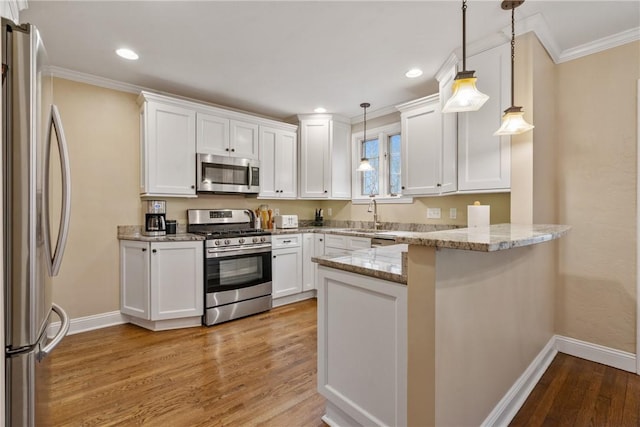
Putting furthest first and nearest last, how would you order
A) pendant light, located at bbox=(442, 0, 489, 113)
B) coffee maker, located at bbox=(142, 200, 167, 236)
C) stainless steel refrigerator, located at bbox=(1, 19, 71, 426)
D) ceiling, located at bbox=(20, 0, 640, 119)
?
coffee maker, located at bbox=(142, 200, 167, 236), ceiling, located at bbox=(20, 0, 640, 119), pendant light, located at bbox=(442, 0, 489, 113), stainless steel refrigerator, located at bbox=(1, 19, 71, 426)

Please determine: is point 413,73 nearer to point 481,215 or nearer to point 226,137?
point 481,215

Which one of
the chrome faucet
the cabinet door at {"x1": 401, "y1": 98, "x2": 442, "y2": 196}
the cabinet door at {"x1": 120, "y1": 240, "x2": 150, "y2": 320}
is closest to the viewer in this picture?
the cabinet door at {"x1": 120, "y1": 240, "x2": 150, "y2": 320}

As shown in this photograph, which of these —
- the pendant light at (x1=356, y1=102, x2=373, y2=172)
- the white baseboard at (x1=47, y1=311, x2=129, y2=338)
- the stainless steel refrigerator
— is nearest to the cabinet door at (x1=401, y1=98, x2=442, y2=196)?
the pendant light at (x1=356, y1=102, x2=373, y2=172)

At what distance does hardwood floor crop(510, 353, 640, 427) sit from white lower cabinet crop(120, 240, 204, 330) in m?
2.79

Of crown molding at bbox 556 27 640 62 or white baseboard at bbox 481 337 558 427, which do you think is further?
crown molding at bbox 556 27 640 62

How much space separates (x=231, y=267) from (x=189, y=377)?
4.30ft

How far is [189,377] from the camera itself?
2.21 meters

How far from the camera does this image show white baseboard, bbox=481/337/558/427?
1.69 metres

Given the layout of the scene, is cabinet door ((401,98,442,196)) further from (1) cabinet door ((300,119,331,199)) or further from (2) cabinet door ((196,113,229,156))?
(2) cabinet door ((196,113,229,156))

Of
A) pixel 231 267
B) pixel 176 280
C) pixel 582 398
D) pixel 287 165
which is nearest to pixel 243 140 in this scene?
pixel 287 165

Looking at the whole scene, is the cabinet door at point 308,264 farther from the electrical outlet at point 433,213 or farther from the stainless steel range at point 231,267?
the electrical outlet at point 433,213

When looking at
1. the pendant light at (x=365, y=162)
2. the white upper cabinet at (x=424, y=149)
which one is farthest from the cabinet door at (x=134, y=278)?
the white upper cabinet at (x=424, y=149)

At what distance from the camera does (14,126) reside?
3.43ft

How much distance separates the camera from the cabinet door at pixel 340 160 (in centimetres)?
445
